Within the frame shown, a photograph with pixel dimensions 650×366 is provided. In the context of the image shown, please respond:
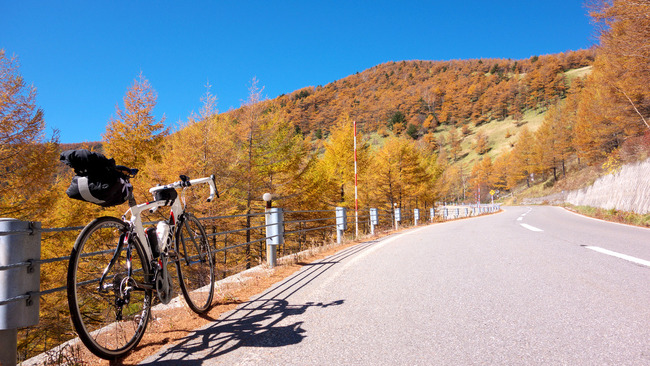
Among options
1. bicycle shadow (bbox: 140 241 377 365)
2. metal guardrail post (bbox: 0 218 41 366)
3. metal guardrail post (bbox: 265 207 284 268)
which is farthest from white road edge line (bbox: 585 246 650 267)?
metal guardrail post (bbox: 0 218 41 366)

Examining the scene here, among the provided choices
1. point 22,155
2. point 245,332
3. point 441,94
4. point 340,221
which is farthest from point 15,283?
point 441,94

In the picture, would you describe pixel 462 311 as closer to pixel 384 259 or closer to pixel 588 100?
pixel 384 259

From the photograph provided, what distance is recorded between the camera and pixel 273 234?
20.2 feet

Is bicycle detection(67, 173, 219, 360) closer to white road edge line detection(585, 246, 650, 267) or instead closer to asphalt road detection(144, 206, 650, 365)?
asphalt road detection(144, 206, 650, 365)

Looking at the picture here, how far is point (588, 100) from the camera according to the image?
4325 cm

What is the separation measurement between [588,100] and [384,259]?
173ft

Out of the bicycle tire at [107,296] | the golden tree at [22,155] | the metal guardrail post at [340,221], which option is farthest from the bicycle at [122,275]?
the golden tree at [22,155]

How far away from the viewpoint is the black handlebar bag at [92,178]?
80.4 inches

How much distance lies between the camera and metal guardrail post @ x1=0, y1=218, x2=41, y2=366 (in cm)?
187

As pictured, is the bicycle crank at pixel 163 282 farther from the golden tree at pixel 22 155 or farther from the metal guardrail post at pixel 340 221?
→ the golden tree at pixel 22 155

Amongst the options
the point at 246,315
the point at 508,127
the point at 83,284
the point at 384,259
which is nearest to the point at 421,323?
the point at 246,315

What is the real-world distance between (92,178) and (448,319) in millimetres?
2877

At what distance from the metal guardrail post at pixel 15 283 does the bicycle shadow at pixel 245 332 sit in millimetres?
762

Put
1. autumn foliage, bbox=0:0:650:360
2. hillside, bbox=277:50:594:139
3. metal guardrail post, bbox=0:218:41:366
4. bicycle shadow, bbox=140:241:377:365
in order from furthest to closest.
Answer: hillside, bbox=277:50:594:139
autumn foliage, bbox=0:0:650:360
bicycle shadow, bbox=140:241:377:365
metal guardrail post, bbox=0:218:41:366
